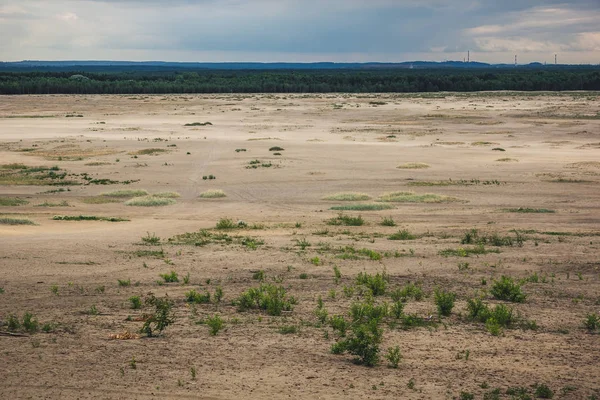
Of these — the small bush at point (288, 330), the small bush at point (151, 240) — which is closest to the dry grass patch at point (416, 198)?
the small bush at point (151, 240)

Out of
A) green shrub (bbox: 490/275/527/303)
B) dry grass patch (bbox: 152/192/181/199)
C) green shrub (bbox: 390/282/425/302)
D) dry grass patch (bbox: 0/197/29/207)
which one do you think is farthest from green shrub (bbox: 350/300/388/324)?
dry grass patch (bbox: 0/197/29/207)

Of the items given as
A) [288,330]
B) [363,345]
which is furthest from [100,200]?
[363,345]

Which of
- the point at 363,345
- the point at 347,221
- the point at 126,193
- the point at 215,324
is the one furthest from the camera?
the point at 126,193

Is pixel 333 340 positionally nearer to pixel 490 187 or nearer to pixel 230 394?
pixel 230 394

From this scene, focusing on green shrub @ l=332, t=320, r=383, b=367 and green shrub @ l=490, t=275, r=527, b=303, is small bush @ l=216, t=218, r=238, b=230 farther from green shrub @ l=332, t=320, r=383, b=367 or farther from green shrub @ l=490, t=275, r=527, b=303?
green shrub @ l=332, t=320, r=383, b=367

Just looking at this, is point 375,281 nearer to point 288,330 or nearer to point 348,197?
point 288,330

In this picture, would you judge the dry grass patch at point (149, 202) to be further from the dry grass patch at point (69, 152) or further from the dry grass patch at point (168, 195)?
the dry grass patch at point (69, 152)

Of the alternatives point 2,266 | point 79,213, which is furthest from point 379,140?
point 2,266
